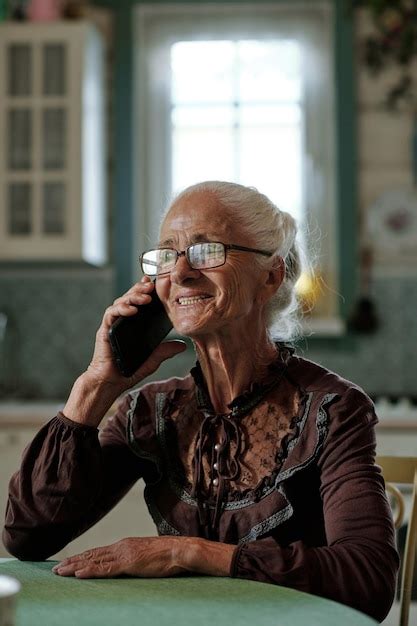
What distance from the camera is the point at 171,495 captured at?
155cm

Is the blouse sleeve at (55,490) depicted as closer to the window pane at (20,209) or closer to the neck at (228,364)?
the neck at (228,364)

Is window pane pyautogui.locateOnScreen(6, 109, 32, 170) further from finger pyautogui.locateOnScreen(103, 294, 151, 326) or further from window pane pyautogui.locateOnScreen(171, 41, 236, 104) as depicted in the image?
finger pyautogui.locateOnScreen(103, 294, 151, 326)

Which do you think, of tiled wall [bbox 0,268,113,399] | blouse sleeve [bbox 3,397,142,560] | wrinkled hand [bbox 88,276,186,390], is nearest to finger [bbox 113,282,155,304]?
wrinkled hand [bbox 88,276,186,390]

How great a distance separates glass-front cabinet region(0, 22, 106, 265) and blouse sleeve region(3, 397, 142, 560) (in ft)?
6.92

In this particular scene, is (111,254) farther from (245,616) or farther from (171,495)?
(245,616)

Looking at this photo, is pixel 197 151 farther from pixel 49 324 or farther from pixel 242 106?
pixel 49 324

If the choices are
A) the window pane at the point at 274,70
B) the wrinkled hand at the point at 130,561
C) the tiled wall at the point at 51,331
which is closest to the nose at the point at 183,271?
the wrinkled hand at the point at 130,561

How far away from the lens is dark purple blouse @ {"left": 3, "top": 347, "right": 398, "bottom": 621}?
1.38 metres

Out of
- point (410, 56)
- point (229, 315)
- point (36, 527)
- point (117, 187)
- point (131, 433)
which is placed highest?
point (410, 56)

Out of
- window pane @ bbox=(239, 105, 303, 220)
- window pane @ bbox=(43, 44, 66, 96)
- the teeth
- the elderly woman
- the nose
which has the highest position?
window pane @ bbox=(43, 44, 66, 96)

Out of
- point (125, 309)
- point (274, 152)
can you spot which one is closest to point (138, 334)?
point (125, 309)

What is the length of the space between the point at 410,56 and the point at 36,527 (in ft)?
9.78

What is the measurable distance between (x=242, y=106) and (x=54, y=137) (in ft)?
2.86

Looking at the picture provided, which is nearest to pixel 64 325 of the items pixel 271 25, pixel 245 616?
pixel 271 25
